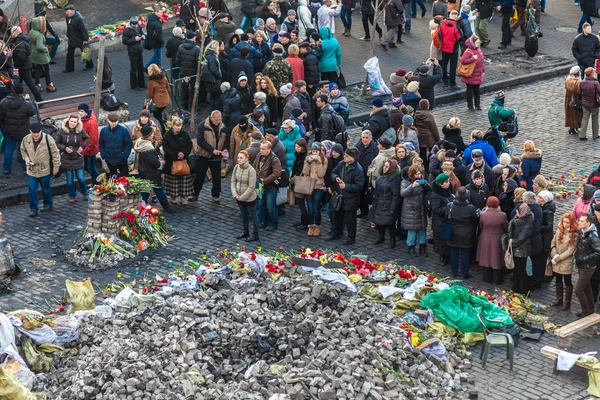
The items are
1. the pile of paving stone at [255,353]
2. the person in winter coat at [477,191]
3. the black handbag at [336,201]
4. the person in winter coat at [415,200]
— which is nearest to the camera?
the pile of paving stone at [255,353]

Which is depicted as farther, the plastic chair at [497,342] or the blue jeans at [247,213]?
the blue jeans at [247,213]

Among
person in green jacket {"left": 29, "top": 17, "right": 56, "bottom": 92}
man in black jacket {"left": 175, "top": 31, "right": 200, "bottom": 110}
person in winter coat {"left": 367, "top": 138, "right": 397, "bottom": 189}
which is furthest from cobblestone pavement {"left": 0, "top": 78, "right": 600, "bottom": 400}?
person in green jacket {"left": 29, "top": 17, "right": 56, "bottom": 92}

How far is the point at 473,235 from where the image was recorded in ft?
58.2

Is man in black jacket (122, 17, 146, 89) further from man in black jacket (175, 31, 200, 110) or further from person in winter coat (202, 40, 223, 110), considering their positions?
person in winter coat (202, 40, 223, 110)

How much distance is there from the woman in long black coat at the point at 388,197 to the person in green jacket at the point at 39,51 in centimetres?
971

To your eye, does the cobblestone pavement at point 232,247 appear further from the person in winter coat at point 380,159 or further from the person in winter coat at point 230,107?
the person in winter coat at point 230,107

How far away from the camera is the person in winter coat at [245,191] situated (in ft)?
62.2

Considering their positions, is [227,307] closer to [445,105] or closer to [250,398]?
[250,398]

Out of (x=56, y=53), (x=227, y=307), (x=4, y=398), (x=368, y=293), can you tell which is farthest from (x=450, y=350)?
(x=56, y=53)

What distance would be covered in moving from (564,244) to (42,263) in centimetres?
808

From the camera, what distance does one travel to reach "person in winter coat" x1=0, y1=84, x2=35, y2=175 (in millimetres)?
21141

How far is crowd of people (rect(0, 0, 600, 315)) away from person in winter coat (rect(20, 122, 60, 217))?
24 millimetres

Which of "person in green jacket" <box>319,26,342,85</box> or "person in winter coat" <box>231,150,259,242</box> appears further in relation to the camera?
"person in green jacket" <box>319,26,342,85</box>

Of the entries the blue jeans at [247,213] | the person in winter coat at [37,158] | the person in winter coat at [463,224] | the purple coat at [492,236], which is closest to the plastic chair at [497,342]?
the purple coat at [492,236]
